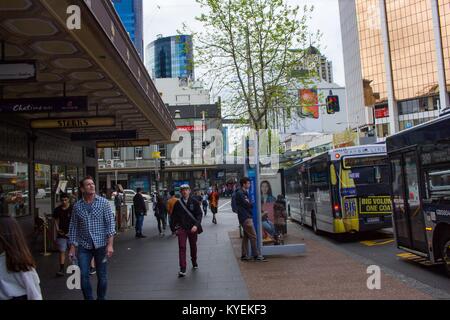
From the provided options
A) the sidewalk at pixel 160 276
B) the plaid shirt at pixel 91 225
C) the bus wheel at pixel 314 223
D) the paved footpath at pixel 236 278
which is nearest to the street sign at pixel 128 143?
the sidewalk at pixel 160 276

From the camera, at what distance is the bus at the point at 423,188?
7.97m

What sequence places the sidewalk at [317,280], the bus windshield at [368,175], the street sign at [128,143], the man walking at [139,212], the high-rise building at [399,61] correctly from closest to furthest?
the sidewalk at [317,280] → the bus windshield at [368,175] → the man walking at [139,212] → the street sign at [128,143] → the high-rise building at [399,61]

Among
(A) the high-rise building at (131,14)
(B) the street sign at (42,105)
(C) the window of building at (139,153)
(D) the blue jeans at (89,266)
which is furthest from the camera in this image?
(C) the window of building at (139,153)

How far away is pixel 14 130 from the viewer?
13.0m

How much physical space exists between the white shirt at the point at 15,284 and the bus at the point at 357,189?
11.0 meters

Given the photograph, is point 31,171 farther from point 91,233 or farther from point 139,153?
point 139,153

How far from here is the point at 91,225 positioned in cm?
623

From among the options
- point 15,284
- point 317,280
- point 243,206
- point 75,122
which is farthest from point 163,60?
point 15,284

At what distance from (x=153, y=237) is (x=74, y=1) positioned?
1146 cm

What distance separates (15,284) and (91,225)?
269 centimetres

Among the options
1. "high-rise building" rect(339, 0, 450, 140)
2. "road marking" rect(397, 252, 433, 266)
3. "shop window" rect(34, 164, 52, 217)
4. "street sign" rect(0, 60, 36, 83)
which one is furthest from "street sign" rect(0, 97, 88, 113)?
"high-rise building" rect(339, 0, 450, 140)

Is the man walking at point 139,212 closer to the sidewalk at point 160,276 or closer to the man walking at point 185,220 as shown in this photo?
the sidewalk at point 160,276

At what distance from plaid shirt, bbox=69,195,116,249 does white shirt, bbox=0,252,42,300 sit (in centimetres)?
265

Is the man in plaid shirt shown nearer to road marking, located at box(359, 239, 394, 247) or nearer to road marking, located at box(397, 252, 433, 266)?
road marking, located at box(397, 252, 433, 266)
